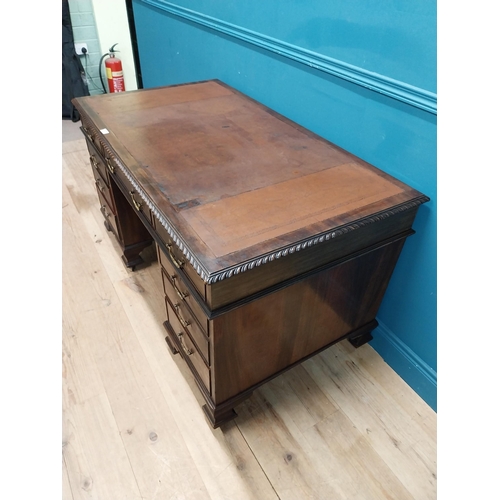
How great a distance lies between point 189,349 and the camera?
1184 millimetres

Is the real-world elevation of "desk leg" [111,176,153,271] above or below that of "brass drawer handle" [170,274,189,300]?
below

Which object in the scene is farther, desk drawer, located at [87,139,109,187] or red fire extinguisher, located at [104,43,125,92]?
red fire extinguisher, located at [104,43,125,92]

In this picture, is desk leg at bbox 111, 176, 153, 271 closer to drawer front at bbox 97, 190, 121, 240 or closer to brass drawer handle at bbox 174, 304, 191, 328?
drawer front at bbox 97, 190, 121, 240

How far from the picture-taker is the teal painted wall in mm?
980

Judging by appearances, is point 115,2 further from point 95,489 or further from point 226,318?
point 95,489

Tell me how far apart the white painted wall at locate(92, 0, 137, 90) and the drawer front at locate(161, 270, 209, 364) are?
2428mm

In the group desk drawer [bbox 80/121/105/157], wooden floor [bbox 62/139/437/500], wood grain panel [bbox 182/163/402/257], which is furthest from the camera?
desk drawer [bbox 80/121/105/157]

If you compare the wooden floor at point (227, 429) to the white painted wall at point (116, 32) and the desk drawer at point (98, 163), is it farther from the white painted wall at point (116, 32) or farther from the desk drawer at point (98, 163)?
the white painted wall at point (116, 32)

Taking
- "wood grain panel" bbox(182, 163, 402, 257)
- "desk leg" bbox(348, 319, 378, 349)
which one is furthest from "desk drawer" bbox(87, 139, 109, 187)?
"desk leg" bbox(348, 319, 378, 349)

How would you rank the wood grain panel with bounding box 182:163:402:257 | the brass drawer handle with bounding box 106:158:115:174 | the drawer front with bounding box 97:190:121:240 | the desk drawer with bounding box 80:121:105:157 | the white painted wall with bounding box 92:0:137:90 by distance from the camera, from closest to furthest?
the wood grain panel with bounding box 182:163:402:257 → the brass drawer handle with bounding box 106:158:115:174 → the desk drawer with bounding box 80:121:105:157 → the drawer front with bounding box 97:190:121:240 → the white painted wall with bounding box 92:0:137:90

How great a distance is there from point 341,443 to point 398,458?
0.17m

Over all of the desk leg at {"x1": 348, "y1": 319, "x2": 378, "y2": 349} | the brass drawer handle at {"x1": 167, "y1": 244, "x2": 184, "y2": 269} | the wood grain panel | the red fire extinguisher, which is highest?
the wood grain panel

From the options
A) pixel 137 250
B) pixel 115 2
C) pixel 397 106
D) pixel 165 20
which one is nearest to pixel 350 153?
pixel 397 106

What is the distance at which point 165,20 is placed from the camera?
2.15 meters
